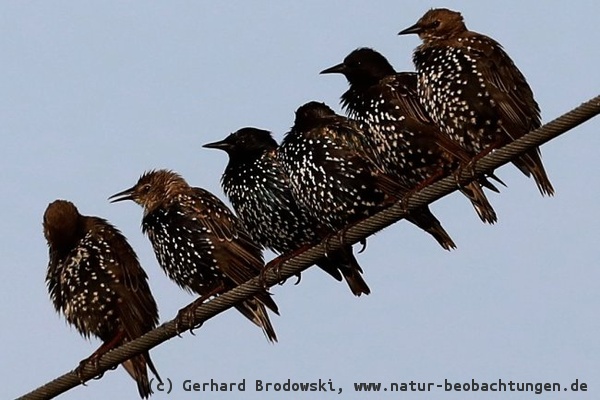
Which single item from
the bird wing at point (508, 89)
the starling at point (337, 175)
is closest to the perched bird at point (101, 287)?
the starling at point (337, 175)

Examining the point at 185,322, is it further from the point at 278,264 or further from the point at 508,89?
the point at 508,89

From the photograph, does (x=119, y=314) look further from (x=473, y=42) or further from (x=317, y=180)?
(x=473, y=42)

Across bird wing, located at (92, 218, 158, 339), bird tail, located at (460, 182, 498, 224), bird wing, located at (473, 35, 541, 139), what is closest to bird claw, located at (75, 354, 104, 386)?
bird wing, located at (92, 218, 158, 339)

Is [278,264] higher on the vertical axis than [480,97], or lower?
lower

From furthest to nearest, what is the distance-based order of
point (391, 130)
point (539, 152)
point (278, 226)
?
point (278, 226) → point (391, 130) → point (539, 152)

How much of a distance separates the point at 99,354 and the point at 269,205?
4.37ft

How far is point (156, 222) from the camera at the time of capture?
10.4 metres

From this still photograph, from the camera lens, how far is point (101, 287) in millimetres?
10195

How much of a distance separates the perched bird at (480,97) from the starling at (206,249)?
1566mm

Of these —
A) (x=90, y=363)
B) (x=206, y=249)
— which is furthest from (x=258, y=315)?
(x=90, y=363)

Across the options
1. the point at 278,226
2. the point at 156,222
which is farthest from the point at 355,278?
the point at 156,222

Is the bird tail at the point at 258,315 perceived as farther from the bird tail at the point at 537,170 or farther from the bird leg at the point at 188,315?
the bird tail at the point at 537,170

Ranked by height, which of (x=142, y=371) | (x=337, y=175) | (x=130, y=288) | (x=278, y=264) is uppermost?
(x=337, y=175)

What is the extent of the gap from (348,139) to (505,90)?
1.19 m
